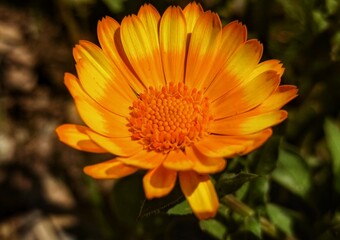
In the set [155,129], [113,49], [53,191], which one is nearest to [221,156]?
[155,129]

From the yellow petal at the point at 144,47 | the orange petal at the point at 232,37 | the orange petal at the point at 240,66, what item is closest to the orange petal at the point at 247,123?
the orange petal at the point at 240,66

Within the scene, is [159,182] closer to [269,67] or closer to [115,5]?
[269,67]

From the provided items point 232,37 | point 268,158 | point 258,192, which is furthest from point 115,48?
point 258,192

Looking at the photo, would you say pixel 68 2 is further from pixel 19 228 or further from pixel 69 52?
pixel 19 228

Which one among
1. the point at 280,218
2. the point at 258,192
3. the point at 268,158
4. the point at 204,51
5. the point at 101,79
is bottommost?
the point at 280,218

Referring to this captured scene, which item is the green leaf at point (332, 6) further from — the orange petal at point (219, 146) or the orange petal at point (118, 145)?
the orange petal at point (118, 145)

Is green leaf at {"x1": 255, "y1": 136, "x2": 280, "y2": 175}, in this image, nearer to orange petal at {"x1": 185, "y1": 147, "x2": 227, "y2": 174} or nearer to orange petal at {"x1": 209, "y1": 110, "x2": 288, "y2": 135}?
orange petal at {"x1": 209, "y1": 110, "x2": 288, "y2": 135}
